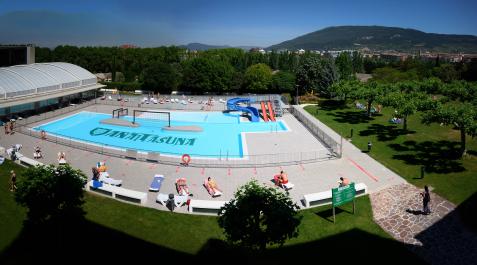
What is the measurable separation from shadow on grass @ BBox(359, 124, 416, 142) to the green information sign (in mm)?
16441

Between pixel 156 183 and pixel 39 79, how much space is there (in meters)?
31.6

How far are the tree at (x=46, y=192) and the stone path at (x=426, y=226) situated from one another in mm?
13573

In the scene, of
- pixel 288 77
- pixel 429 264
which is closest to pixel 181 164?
pixel 429 264

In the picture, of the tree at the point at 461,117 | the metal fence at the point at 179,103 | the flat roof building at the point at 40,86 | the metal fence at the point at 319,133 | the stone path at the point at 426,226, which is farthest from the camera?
the metal fence at the point at 179,103

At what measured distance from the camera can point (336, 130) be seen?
36.8 m

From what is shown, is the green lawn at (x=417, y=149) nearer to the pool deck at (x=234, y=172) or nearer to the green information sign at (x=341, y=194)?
the pool deck at (x=234, y=172)

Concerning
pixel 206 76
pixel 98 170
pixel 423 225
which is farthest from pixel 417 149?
pixel 206 76

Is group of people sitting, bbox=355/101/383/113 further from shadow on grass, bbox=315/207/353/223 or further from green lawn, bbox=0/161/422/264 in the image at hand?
green lawn, bbox=0/161/422/264

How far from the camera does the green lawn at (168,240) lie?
1431cm

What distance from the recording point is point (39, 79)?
146 feet

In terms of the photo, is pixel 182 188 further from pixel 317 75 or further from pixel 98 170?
pixel 317 75

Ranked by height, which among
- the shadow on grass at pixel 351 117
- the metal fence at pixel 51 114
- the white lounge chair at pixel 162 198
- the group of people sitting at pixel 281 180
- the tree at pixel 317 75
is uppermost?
the tree at pixel 317 75

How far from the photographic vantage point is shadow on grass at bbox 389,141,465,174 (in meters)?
24.7

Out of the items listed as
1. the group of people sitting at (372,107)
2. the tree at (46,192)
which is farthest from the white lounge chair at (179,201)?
the group of people sitting at (372,107)
